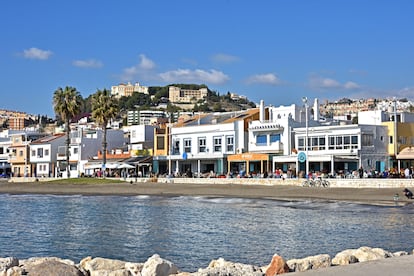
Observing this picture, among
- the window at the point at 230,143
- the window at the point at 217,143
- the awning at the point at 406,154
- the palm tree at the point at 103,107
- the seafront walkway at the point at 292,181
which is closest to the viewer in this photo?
the seafront walkway at the point at 292,181

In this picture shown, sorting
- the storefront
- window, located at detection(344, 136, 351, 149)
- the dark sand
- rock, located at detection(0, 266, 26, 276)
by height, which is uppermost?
window, located at detection(344, 136, 351, 149)

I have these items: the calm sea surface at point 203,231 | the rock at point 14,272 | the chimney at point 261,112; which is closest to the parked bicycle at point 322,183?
the calm sea surface at point 203,231

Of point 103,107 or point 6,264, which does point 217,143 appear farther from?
point 6,264

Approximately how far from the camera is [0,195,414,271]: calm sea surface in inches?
821

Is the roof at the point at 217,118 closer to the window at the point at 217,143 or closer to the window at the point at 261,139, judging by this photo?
the window at the point at 217,143

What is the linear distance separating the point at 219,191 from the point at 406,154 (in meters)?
17.3

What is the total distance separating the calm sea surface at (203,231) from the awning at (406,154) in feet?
57.1

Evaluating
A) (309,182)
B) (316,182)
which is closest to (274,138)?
(309,182)

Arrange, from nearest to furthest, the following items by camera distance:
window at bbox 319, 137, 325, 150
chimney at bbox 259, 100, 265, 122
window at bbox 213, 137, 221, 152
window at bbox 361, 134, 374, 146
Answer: window at bbox 361, 134, 374, 146 → window at bbox 319, 137, 325, 150 → chimney at bbox 259, 100, 265, 122 → window at bbox 213, 137, 221, 152

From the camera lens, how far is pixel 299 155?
5728cm

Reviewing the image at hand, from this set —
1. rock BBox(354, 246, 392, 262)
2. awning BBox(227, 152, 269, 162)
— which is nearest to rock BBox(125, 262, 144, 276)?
rock BBox(354, 246, 392, 262)

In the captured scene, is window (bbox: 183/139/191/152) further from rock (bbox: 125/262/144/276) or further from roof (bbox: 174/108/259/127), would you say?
rock (bbox: 125/262/144/276)

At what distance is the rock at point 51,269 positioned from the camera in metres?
11.5

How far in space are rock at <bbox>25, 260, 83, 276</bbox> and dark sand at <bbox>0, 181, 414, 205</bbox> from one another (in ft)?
103
